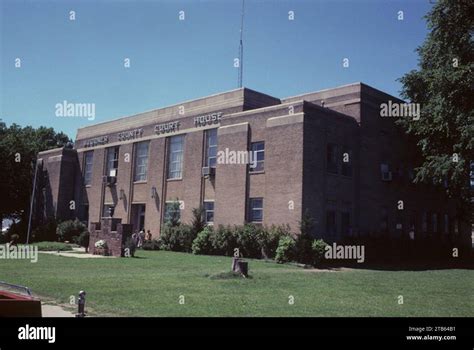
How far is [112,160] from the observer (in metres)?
40.6

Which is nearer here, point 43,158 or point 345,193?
point 345,193

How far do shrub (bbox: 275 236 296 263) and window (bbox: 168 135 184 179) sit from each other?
13.6m

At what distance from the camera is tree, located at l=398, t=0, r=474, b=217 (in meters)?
24.1

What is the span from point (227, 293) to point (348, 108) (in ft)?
68.9

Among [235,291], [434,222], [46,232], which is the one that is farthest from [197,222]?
[434,222]

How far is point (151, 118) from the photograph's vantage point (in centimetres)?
3766

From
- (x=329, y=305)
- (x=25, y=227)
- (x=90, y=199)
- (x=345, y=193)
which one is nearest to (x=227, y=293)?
(x=329, y=305)

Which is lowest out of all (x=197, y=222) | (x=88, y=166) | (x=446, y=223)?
(x=197, y=222)

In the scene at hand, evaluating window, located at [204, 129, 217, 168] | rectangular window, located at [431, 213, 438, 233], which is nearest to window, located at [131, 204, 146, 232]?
window, located at [204, 129, 217, 168]

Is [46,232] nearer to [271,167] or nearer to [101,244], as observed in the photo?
[101,244]

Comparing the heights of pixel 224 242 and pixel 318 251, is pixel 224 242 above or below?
above

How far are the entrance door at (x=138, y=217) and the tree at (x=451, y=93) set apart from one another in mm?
21013

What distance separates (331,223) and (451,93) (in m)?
9.54

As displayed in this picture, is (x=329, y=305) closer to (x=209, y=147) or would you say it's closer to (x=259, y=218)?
(x=259, y=218)
